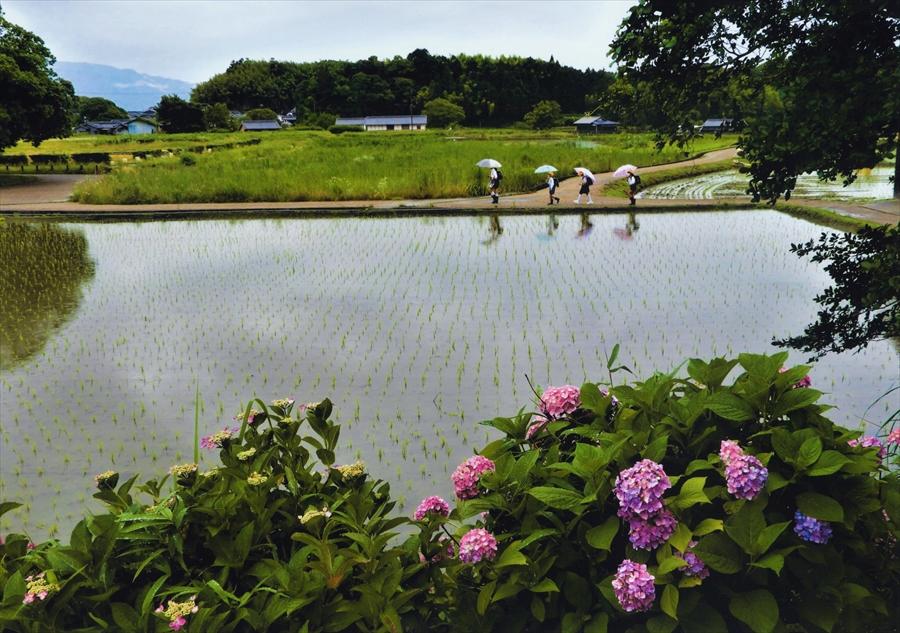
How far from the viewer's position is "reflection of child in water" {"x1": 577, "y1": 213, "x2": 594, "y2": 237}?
14.3 m

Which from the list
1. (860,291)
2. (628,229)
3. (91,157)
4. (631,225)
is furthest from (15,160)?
(860,291)

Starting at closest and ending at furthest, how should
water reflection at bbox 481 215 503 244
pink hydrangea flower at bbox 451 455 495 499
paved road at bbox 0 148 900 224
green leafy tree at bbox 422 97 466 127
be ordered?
pink hydrangea flower at bbox 451 455 495 499 → water reflection at bbox 481 215 503 244 → paved road at bbox 0 148 900 224 → green leafy tree at bbox 422 97 466 127

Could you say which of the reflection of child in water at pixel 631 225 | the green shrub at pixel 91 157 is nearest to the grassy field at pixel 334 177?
the reflection of child in water at pixel 631 225

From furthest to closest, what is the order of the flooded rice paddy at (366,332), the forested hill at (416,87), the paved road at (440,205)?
the forested hill at (416,87), the paved road at (440,205), the flooded rice paddy at (366,332)

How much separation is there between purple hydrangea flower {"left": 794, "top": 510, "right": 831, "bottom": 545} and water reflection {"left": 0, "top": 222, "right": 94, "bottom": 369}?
7494mm

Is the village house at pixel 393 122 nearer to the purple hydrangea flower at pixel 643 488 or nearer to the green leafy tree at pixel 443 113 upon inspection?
the green leafy tree at pixel 443 113

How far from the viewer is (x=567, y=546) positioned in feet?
6.39

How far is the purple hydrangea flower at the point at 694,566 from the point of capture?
70.3 inches

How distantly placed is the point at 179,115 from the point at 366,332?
59.8 metres

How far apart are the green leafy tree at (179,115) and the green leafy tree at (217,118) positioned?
3.78 feet

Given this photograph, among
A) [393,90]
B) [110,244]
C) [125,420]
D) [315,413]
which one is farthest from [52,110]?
[393,90]

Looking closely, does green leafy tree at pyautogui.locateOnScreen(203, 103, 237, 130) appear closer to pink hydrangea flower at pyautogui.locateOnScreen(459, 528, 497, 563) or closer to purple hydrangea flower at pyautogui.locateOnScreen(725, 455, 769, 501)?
pink hydrangea flower at pyautogui.locateOnScreen(459, 528, 497, 563)

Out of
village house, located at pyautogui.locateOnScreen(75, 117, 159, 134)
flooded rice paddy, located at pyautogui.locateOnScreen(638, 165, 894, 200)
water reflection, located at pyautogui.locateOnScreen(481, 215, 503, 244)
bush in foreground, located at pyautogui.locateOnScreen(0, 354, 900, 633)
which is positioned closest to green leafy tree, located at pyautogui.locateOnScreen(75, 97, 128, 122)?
village house, located at pyautogui.locateOnScreen(75, 117, 159, 134)

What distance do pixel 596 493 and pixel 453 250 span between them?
11.0 m
